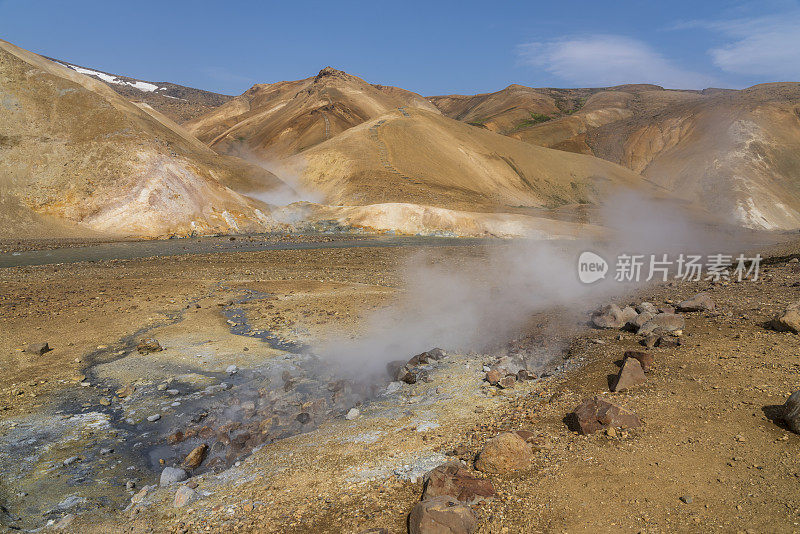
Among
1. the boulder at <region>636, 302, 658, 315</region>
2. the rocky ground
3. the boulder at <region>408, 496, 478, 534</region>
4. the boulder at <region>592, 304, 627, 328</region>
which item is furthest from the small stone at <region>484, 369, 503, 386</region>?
the boulder at <region>636, 302, 658, 315</region>

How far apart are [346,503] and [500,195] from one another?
50666mm

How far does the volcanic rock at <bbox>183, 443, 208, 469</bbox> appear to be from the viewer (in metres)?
5.96

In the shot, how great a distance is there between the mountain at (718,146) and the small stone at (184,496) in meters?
59.1

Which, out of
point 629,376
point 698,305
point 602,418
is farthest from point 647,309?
point 602,418

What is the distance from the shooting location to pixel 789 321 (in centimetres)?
745

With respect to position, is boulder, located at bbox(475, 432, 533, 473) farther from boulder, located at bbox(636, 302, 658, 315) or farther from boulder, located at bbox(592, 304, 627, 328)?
boulder, located at bbox(636, 302, 658, 315)

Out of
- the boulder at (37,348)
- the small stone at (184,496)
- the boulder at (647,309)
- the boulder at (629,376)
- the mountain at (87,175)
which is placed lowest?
the small stone at (184,496)

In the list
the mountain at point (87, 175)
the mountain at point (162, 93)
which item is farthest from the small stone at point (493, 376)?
the mountain at point (162, 93)

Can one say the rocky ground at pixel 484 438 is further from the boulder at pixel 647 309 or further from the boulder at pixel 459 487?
the boulder at pixel 647 309

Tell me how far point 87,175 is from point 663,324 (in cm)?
3508

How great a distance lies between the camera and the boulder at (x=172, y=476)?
5569 millimetres

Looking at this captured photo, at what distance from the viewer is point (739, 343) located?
7402 mm

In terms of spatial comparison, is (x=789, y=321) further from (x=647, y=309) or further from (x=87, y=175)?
(x=87, y=175)

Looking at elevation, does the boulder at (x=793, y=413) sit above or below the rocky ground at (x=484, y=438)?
above
